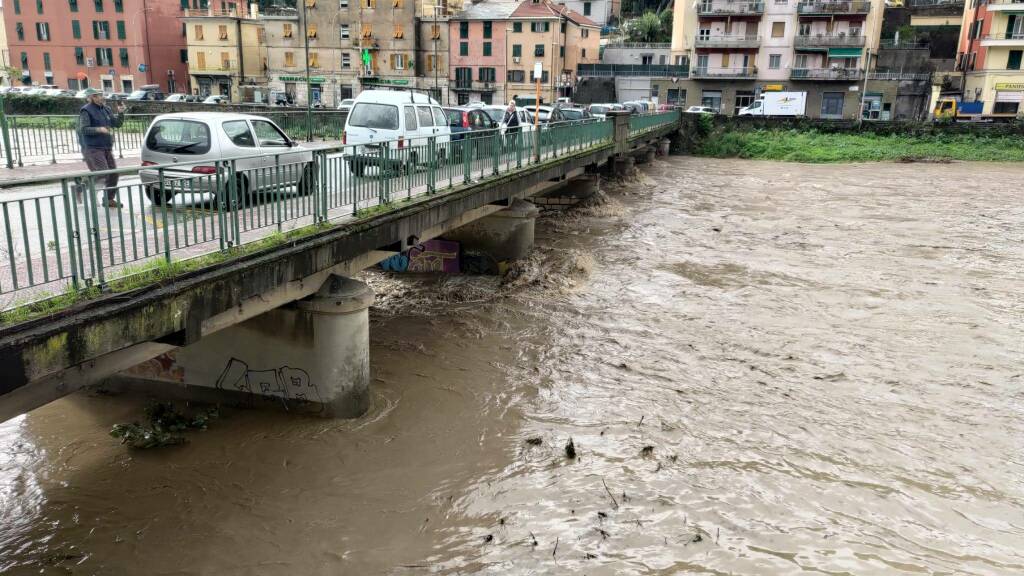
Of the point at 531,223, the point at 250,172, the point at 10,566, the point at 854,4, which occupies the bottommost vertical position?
the point at 10,566

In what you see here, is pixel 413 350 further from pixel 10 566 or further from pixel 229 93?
pixel 229 93

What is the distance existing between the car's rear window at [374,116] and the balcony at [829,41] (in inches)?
2070

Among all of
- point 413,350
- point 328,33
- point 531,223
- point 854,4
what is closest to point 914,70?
point 854,4

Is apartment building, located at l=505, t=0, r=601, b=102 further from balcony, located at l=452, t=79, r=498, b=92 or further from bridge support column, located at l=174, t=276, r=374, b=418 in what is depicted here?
bridge support column, located at l=174, t=276, r=374, b=418

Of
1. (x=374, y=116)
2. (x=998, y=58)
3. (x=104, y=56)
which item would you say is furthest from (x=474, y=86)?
(x=374, y=116)

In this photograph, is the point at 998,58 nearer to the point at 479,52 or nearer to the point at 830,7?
the point at 830,7

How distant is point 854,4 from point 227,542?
6202 centimetres

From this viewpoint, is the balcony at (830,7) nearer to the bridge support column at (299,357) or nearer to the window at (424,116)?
the window at (424,116)

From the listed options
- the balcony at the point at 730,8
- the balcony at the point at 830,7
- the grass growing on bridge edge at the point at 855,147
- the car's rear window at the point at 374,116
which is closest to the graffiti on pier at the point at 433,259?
the car's rear window at the point at 374,116

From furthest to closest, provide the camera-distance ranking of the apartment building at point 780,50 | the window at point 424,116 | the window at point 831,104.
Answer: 1. the window at point 831,104
2. the apartment building at point 780,50
3. the window at point 424,116

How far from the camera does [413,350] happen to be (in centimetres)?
1170

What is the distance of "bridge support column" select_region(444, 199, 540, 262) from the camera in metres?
16.8

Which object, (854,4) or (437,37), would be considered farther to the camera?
(437,37)

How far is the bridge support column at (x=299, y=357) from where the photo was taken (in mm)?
8953
